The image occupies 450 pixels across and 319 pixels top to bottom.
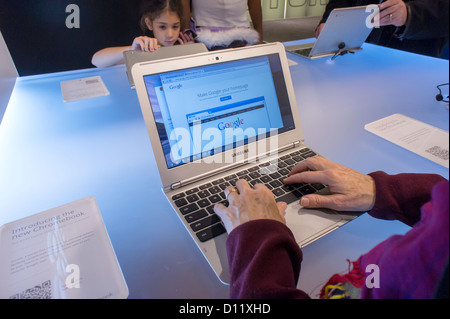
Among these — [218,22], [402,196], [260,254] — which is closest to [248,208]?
[260,254]

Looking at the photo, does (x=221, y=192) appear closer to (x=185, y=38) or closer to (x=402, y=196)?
(x=402, y=196)

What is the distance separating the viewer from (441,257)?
9.4 inches

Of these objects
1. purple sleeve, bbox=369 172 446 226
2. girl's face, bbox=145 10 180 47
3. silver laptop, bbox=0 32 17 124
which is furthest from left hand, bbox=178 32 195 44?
purple sleeve, bbox=369 172 446 226

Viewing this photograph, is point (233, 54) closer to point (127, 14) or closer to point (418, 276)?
point (418, 276)

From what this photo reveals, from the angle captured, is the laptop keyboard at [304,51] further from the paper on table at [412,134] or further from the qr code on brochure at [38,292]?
the qr code on brochure at [38,292]

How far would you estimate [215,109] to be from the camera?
0.64 metres

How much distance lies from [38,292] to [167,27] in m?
1.61

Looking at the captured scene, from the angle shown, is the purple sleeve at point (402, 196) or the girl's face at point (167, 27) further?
the girl's face at point (167, 27)

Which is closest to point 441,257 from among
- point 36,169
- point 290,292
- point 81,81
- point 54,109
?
point 290,292

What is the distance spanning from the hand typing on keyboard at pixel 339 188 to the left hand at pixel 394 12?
1.17 m

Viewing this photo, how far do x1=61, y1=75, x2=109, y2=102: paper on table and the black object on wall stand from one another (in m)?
1.06

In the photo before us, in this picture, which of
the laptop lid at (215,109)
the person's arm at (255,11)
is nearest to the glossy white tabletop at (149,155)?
A: the laptop lid at (215,109)

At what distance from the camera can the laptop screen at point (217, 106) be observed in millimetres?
587

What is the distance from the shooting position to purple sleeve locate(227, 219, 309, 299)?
35cm
